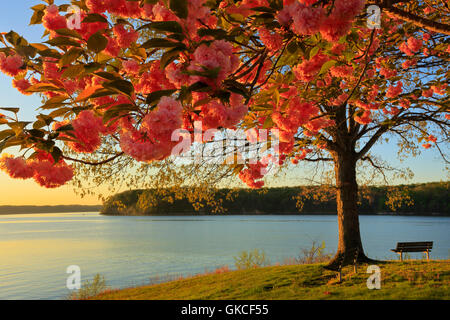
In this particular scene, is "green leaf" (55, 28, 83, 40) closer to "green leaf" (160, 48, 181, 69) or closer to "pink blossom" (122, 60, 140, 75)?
"pink blossom" (122, 60, 140, 75)

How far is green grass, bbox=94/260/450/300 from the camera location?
19.1 feet

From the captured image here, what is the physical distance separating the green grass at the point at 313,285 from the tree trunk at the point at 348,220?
1.85 ft

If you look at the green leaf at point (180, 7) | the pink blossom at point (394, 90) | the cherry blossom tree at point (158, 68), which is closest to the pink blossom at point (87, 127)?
the cherry blossom tree at point (158, 68)

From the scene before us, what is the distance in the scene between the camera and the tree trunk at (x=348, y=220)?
8.79 m

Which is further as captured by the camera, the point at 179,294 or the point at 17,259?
the point at 17,259

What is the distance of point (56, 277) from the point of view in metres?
23.5

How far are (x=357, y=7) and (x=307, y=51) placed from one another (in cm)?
74

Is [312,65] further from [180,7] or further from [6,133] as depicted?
[6,133]

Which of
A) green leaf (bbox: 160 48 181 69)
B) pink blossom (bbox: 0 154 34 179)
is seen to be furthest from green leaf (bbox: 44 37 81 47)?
pink blossom (bbox: 0 154 34 179)

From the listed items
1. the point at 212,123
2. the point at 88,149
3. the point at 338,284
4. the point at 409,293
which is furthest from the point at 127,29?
the point at 338,284

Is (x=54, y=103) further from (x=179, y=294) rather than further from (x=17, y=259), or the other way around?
(x=17, y=259)

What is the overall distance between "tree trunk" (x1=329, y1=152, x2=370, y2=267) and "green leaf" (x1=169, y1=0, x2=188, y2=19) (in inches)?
347

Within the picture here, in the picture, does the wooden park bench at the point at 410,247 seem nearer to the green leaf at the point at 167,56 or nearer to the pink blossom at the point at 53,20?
the green leaf at the point at 167,56
